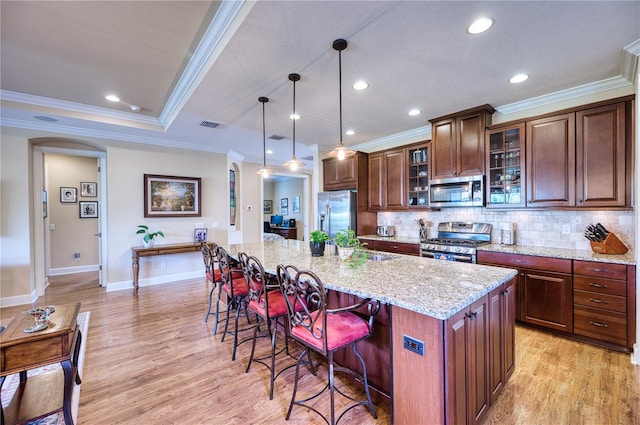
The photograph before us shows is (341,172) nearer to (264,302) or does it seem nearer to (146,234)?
(264,302)

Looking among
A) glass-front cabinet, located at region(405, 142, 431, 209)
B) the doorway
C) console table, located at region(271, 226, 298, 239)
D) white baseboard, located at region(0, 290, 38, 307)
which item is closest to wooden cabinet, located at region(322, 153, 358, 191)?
glass-front cabinet, located at region(405, 142, 431, 209)

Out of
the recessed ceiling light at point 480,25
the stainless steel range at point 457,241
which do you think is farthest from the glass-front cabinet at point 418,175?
the recessed ceiling light at point 480,25

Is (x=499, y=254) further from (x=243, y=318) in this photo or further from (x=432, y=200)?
(x=243, y=318)

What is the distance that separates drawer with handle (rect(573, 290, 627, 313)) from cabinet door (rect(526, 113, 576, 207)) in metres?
0.97

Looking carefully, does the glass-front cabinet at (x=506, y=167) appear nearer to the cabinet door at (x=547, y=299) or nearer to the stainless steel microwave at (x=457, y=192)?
the stainless steel microwave at (x=457, y=192)

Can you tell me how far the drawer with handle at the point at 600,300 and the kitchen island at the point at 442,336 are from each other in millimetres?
1297

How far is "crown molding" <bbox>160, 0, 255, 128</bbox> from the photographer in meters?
1.96

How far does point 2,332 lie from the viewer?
169 centimetres

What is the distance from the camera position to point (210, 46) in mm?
2385

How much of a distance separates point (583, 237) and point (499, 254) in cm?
94

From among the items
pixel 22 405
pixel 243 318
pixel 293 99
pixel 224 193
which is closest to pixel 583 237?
pixel 293 99

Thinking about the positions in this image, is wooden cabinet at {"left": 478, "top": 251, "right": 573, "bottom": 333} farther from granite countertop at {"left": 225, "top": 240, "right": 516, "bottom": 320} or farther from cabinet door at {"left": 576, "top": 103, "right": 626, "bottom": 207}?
granite countertop at {"left": 225, "top": 240, "right": 516, "bottom": 320}

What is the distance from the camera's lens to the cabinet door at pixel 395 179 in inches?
182

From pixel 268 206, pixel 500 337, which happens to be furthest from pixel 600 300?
pixel 268 206
